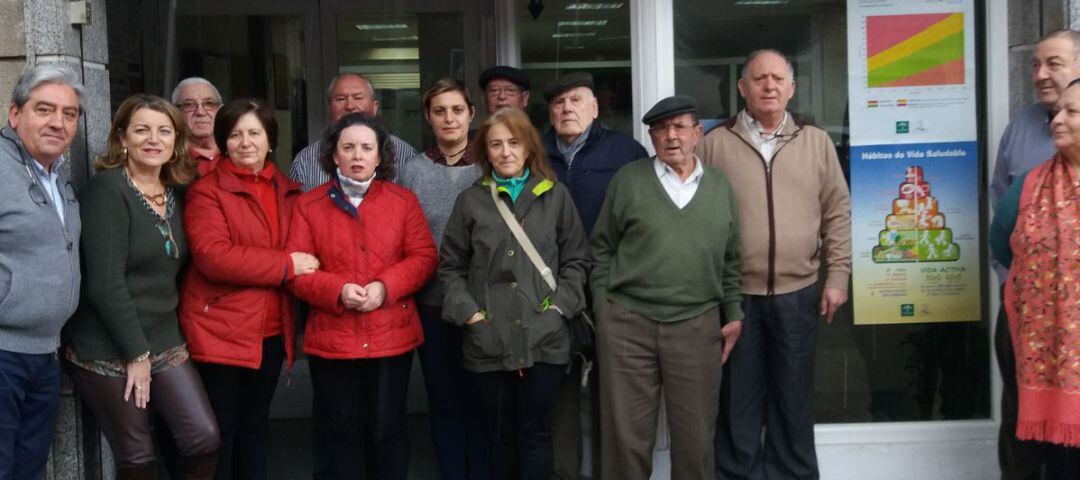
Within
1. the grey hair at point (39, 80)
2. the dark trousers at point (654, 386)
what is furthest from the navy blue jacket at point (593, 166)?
the grey hair at point (39, 80)

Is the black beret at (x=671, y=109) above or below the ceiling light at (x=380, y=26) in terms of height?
below

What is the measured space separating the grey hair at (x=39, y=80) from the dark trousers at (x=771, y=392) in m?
2.88

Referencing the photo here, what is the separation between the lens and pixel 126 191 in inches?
171

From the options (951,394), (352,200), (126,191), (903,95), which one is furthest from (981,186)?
(126,191)

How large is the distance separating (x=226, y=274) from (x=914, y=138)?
3264 millimetres

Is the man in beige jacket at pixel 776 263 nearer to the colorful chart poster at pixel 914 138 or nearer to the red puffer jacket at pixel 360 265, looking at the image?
the colorful chart poster at pixel 914 138

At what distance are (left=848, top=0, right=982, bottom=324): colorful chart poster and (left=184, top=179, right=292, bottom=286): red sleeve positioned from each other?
2788mm

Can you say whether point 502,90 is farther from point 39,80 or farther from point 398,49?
point 398,49

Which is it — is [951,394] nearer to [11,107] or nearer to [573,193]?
[573,193]

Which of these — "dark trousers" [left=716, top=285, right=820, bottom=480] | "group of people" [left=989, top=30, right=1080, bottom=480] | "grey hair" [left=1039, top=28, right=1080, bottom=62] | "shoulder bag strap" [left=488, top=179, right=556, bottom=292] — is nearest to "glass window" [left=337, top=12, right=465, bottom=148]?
"shoulder bag strap" [left=488, top=179, right=556, bottom=292]

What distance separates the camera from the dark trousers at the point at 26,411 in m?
4.05

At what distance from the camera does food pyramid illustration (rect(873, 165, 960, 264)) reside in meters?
5.52

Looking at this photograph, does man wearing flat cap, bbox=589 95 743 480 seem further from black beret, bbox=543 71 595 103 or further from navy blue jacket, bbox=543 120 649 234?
black beret, bbox=543 71 595 103

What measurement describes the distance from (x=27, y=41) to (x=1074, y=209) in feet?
13.5
